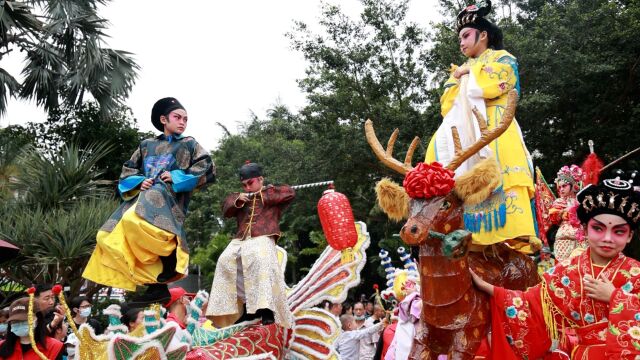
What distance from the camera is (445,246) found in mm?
4000

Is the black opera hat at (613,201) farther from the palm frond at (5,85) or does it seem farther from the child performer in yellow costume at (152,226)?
the palm frond at (5,85)

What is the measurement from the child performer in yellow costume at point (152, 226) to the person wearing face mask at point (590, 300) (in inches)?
95.3

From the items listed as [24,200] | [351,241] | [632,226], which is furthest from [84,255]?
[632,226]

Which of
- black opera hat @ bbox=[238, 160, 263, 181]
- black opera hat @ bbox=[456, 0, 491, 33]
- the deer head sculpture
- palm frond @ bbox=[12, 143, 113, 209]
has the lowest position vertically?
the deer head sculpture

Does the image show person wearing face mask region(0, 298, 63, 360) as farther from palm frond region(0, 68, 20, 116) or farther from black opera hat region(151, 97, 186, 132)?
palm frond region(0, 68, 20, 116)

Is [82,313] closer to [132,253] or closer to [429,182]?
[132,253]

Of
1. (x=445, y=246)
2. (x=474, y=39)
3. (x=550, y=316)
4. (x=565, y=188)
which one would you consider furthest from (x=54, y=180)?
(x=550, y=316)

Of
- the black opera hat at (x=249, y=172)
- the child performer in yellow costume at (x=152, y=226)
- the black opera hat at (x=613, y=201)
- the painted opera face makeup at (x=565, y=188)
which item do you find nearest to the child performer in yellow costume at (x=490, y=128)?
the black opera hat at (x=613, y=201)

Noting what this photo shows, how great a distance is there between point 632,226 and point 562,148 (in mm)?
14201

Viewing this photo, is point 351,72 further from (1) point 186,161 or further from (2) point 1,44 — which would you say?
(1) point 186,161

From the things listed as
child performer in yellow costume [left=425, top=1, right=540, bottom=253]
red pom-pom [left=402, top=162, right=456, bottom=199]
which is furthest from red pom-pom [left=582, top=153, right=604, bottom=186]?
red pom-pom [left=402, top=162, right=456, bottom=199]

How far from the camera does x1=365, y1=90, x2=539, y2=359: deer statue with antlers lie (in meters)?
4.09

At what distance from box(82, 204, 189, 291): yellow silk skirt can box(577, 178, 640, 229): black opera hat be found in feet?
9.79

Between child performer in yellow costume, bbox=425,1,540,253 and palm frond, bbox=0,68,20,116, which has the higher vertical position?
palm frond, bbox=0,68,20,116
